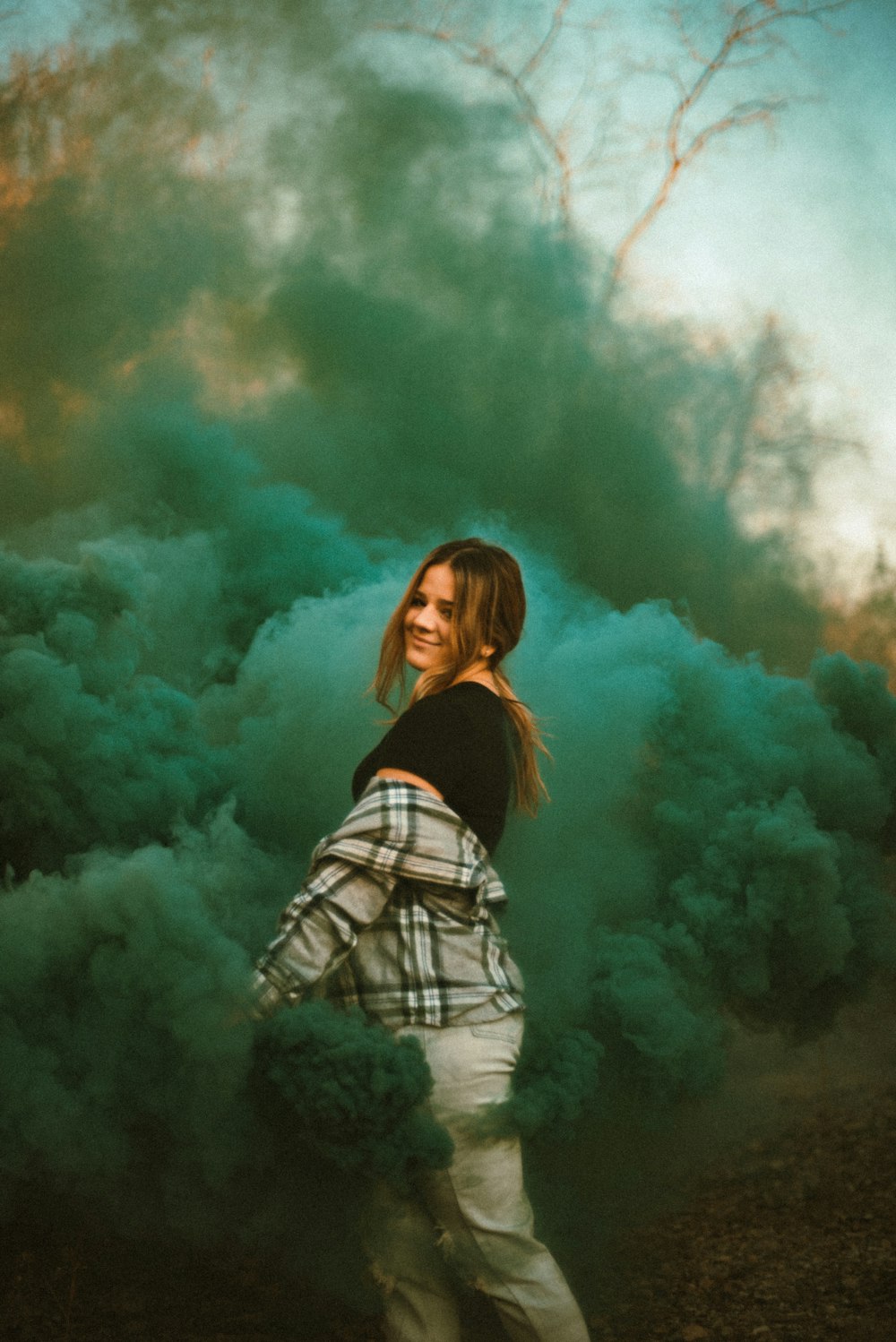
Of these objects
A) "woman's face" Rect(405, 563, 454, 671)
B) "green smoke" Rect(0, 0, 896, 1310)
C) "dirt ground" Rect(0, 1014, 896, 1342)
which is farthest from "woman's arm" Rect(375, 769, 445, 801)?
"dirt ground" Rect(0, 1014, 896, 1342)

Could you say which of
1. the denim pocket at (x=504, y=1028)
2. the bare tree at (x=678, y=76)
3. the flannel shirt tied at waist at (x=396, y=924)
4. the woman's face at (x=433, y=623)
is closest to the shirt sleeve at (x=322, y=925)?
the flannel shirt tied at waist at (x=396, y=924)

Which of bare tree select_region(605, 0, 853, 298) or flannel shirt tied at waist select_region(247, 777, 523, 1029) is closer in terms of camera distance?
flannel shirt tied at waist select_region(247, 777, 523, 1029)

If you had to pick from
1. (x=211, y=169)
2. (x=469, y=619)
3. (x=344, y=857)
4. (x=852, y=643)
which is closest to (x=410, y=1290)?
(x=344, y=857)

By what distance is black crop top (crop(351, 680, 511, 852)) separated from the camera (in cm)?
180

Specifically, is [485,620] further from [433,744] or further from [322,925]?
[322,925]

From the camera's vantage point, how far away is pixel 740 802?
300 cm

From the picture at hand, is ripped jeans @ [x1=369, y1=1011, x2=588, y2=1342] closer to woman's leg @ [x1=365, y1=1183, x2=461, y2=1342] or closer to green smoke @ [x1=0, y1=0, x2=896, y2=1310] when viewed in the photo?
woman's leg @ [x1=365, y1=1183, x2=461, y2=1342]

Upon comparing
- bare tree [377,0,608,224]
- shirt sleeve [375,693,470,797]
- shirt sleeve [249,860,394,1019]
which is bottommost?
shirt sleeve [249,860,394,1019]

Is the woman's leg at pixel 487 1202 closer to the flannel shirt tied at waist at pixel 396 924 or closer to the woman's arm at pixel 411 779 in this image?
the flannel shirt tied at waist at pixel 396 924

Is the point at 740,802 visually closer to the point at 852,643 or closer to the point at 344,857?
the point at 852,643

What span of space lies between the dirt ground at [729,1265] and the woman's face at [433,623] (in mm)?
1640

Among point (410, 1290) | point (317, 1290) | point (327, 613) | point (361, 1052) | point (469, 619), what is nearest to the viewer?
point (361, 1052)

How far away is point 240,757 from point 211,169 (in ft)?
5.70

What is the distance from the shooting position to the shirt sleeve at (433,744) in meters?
1.79
